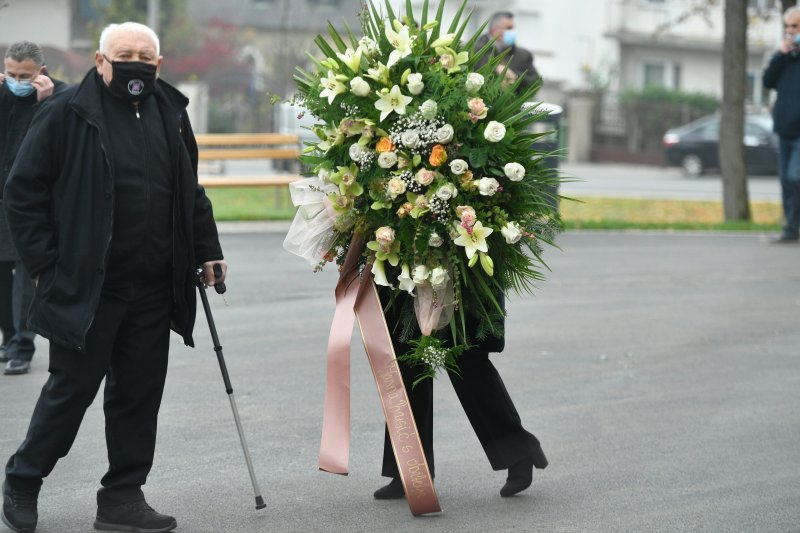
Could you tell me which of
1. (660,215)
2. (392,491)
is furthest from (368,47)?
(660,215)

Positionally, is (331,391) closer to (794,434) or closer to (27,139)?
(27,139)

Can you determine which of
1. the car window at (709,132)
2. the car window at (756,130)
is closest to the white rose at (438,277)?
the car window at (756,130)

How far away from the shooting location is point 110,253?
543 cm

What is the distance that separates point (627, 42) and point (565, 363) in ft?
149

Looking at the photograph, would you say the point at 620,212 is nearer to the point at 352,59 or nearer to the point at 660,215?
the point at 660,215

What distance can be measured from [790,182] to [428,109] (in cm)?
1041

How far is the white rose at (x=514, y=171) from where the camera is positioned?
549cm

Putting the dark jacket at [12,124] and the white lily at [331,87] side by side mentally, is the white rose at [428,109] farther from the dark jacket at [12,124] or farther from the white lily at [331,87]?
the dark jacket at [12,124]

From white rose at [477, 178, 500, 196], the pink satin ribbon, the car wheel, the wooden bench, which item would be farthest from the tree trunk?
the car wheel

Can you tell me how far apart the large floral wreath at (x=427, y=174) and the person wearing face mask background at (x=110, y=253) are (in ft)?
1.90

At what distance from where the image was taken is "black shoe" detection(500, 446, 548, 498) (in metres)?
6.12

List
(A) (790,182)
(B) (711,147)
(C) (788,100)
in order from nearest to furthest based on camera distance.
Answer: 1. (C) (788,100)
2. (A) (790,182)
3. (B) (711,147)

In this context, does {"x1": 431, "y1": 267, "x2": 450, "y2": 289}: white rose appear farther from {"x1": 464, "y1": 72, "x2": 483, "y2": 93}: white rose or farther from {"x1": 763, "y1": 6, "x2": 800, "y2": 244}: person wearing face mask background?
{"x1": 763, "y1": 6, "x2": 800, "y2": 244}: person wearing face mask background

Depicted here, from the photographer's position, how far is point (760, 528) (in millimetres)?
5738
